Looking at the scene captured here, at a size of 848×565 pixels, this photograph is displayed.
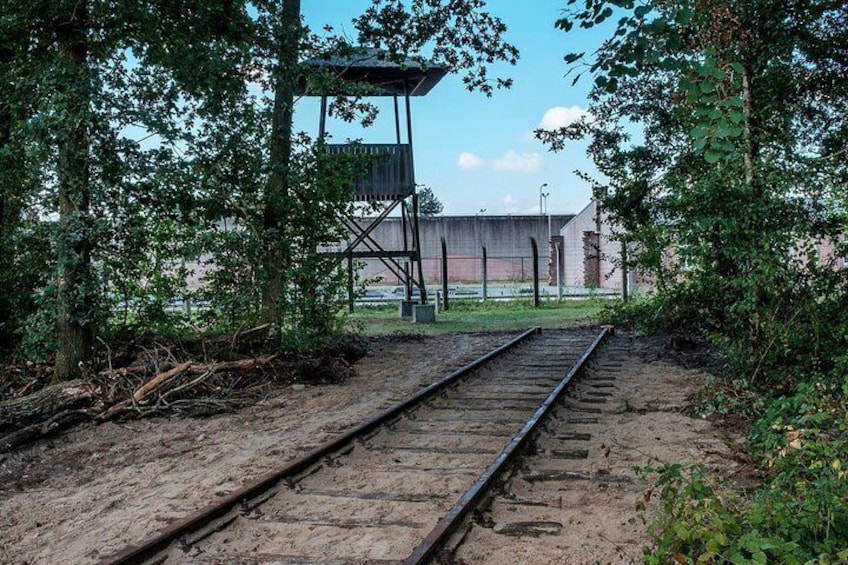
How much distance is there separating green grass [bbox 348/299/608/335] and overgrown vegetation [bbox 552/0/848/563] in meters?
5.94

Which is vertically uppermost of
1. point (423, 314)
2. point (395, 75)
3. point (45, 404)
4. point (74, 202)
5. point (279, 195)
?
point (395, 75)

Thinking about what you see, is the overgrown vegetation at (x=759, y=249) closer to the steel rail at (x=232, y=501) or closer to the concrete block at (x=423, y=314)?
the steel rail at (x=232, y=501)

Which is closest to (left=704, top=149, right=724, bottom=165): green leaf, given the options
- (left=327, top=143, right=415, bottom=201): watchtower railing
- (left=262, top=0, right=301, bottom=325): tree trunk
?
(left=262, top=0, right=301, bottom=325): tree trunk

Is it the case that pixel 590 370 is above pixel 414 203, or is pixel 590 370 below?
below

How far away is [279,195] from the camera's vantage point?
436 inches

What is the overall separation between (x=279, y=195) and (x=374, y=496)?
686 cm

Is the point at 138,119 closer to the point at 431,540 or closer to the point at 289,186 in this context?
the point at 289,186

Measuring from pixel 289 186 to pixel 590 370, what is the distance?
5580 millimetres

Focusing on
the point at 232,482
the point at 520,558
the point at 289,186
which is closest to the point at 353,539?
the point at 520,558

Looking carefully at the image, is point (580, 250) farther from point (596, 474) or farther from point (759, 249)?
point (596, 474)

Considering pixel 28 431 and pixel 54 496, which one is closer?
pixel 54 496

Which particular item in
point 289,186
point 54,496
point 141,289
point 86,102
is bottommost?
point 54,496

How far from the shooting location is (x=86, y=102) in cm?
888

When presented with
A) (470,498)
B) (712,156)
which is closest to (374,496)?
(470,498)
